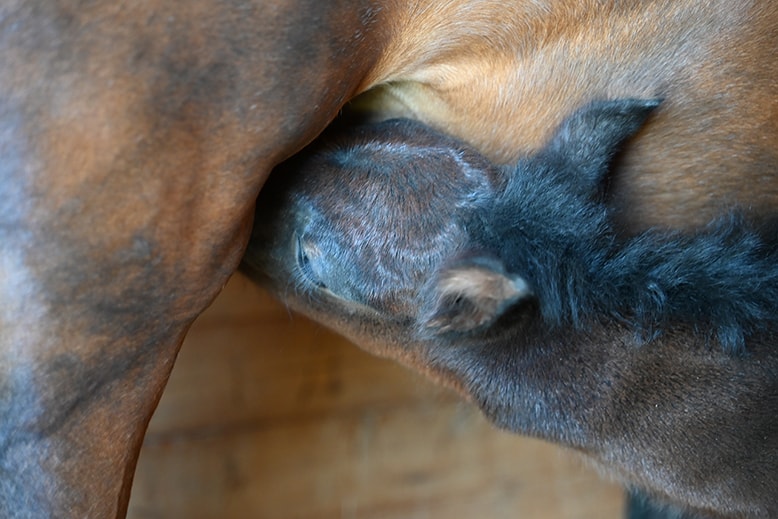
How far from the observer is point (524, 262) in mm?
1047

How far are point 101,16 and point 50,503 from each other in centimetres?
55

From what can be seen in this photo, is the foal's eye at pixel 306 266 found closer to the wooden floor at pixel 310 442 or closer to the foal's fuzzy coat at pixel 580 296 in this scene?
the foal's fuzzy coat at pixel 580 296

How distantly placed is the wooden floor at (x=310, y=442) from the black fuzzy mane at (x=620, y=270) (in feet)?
1.71

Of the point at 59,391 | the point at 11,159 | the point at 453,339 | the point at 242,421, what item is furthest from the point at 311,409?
the point at 11,159

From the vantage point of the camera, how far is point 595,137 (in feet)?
3.73

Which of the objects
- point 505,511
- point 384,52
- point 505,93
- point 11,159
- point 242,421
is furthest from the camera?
point 505,511

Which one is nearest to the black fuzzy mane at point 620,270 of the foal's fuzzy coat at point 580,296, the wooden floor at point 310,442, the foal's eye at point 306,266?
the foal's fuzzy coat at point 580,296

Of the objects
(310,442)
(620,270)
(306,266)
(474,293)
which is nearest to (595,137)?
(620,270)

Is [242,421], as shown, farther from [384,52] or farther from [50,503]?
[384,52]

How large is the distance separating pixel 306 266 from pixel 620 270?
43cm

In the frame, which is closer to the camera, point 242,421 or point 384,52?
point 384,52

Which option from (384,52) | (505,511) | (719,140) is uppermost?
(384,52)

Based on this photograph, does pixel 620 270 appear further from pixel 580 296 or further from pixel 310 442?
pixel 310 442

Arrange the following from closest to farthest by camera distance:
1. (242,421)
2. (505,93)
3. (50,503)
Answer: (50,503), (505,93), (242,421)
